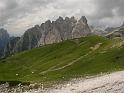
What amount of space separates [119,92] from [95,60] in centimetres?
8264

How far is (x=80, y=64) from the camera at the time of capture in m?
132

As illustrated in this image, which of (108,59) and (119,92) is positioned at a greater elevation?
(108,59)

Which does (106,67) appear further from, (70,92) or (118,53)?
(70,92)

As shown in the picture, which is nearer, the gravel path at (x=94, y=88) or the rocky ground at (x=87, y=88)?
the gravel path at (x=94, y=88)

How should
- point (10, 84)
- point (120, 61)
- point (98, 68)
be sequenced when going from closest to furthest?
point (10, 84), point (98, 68), point (120, 61)

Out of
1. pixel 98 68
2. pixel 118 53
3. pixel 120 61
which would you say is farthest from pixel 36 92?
pixel 118 53

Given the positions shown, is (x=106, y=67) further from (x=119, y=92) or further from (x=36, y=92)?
(x=119, y=92)

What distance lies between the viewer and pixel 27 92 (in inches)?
2517

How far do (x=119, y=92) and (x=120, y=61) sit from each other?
7298 cm

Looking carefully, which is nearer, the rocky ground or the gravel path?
the gravel path

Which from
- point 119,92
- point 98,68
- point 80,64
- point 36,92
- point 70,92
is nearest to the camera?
point 119,92

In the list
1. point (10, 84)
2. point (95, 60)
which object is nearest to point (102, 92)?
point (10, 84)

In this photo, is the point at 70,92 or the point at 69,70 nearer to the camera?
the point at 70,92

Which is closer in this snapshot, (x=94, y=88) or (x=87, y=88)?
(x=94, y=88)
